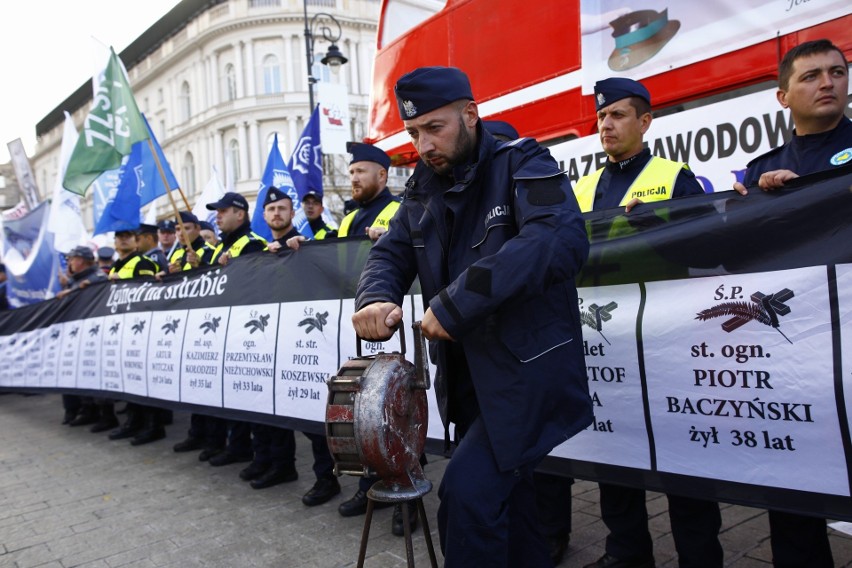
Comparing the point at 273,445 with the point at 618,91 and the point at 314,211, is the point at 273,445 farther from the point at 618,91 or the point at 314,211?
the point at 618,91

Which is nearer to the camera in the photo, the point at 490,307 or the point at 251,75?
the point at 490,307

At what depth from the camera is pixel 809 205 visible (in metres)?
2.50

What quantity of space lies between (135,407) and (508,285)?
20.7 ft

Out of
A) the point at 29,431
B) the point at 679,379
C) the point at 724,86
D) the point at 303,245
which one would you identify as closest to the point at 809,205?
the point at 679,379

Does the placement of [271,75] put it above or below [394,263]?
above

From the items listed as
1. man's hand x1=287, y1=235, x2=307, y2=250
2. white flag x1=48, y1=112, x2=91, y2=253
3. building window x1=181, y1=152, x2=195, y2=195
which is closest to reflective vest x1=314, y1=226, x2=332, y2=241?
man's hand x1=287, y1=235, x2=307, y2=250

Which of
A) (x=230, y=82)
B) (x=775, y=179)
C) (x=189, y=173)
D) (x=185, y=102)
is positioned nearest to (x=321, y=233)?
(x=775, y=179)

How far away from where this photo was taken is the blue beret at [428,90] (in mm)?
2205

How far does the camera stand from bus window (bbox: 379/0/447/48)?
25.3ft

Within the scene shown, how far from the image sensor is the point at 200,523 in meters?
4.17

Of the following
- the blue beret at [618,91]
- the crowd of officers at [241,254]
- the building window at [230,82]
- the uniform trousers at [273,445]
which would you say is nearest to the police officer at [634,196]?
the blue beret at [618,91]

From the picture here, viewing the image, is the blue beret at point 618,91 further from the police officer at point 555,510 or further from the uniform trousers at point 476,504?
the uniform trousers at point 476,504

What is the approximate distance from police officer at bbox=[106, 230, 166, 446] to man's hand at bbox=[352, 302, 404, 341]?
538cm

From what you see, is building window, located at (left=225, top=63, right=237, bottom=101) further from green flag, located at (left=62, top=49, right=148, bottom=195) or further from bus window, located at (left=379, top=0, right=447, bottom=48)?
bus window, located at (left=379, top=0, right=447, bottom=48)
